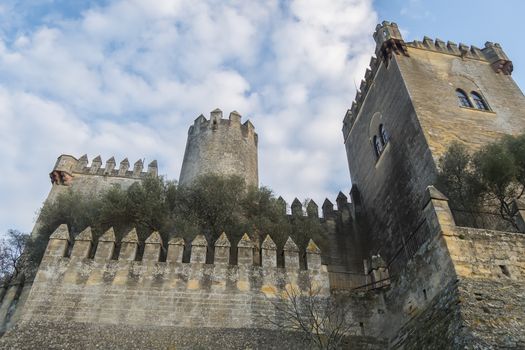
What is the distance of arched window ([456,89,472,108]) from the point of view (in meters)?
15.5

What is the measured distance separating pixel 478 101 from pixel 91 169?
18.5 meters

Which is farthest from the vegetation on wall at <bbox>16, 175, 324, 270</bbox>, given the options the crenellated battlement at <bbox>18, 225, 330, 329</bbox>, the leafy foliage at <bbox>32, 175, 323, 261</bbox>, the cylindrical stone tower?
the crenellated battlement at <bbox>18, 225, 330, 329</bbox>

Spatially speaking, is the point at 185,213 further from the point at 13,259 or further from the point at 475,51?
the point at 475,51

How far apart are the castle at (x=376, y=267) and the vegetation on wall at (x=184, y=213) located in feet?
4.18

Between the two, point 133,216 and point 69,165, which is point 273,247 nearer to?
point 133,216

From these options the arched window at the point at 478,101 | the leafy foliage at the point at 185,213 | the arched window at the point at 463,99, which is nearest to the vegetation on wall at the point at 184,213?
the leafy foliage at the point at 185,213

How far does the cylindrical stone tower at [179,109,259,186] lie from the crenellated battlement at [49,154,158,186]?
3321 millimetres

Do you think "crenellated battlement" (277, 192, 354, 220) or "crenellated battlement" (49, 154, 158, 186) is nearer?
"crenellated battlement" (277, 192, 354, 220)

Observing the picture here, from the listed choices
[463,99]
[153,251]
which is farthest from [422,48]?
[153,251]

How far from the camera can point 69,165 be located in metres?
21.7

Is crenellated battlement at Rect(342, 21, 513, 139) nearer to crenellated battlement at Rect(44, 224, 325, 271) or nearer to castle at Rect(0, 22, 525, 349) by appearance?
castle at Rect(0, 22, 525, 349)

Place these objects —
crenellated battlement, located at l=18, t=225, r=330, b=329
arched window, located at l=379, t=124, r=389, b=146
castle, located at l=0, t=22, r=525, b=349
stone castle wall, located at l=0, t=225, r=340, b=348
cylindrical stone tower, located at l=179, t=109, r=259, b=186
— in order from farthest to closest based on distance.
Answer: cylindrical stone tower, located at l=179, t=109, r=259, b=186 < arched window, located at l=379, t=124, r=389, b=146 < crenellated battlement, located at l=18, t=225, r=330, b=329 < stone castle wall, located at l=0, t=225, r=340, b=348 < castle, located at l=0, t=22, r=525, b=349

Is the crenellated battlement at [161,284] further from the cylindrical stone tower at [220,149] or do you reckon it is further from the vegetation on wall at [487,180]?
the cylindrical stone tower at [220,149]

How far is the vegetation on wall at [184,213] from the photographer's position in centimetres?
1363
